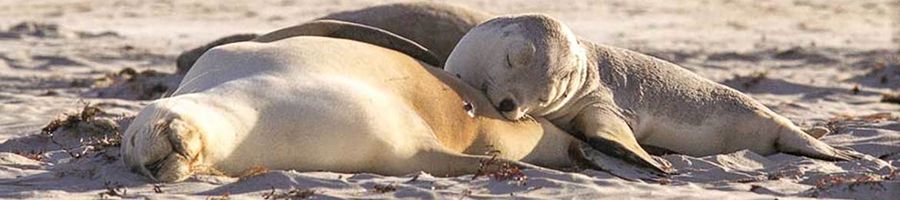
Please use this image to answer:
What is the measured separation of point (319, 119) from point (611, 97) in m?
1.97

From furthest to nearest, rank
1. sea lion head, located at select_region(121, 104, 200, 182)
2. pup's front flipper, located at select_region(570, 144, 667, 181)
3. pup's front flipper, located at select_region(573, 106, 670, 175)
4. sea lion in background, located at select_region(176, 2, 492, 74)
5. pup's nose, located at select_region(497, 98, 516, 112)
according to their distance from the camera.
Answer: sea lion in background, located at select_region(176, 2, 492, 74) < pup's nose, located at select_region(497, 98, 516, 112) < pup's front flipper, located at select_region(573, 106, 670, 175) < pup's front flipper, located at select_region(570, 144, 667, 181) < sea lion head, located at select_region(121, 104, 200, 182)

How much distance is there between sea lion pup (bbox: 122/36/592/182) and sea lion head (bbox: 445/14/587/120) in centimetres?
10

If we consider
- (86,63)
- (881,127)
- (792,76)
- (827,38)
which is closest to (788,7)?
(827,38)

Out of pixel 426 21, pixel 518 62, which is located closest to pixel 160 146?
pixel 518 62

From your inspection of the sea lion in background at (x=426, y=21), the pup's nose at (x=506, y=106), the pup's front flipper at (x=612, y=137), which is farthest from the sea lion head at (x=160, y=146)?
the sea lion in background at (x=426, y=21)

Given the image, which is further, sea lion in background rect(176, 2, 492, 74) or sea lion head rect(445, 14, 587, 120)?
sea lion in background rect(176, 2, 492, 74)

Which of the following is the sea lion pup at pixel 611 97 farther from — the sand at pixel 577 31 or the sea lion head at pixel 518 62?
the sand at pixel 577 31

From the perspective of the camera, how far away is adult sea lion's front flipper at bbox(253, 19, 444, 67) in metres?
7.37

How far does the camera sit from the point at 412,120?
21.0 feet

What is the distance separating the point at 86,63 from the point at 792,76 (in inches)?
215

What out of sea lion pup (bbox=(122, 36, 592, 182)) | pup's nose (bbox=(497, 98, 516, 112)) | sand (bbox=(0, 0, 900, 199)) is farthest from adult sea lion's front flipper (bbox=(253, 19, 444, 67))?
sand (bbox=(0, 0, 900, 199))

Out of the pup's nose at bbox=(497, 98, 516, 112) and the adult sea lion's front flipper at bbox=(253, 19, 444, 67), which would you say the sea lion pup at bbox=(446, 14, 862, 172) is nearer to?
the pup's nose at bbox=(497, 98, 516, 112)

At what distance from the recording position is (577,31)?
18.8 meters

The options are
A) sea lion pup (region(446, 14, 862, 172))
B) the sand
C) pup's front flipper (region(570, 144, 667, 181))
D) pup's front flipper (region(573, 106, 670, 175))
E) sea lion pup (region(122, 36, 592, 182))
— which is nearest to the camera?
sea lion pup (region(122, 36, 592, 182))
